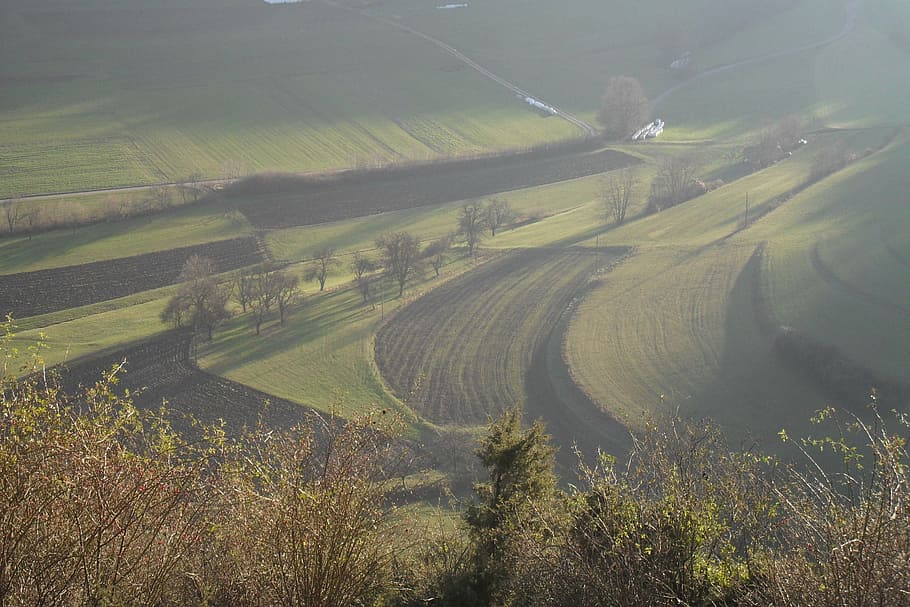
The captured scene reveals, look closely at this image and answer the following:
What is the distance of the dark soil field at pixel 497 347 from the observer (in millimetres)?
36969

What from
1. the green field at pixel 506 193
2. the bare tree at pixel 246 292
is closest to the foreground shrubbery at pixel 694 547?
the green field at pixel 506 193

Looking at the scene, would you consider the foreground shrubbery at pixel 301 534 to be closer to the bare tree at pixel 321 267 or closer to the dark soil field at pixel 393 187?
the bare tree at pixel 321 267

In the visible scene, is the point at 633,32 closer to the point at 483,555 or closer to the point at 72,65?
the point at 72,65

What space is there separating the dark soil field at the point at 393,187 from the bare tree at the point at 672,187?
452 inches

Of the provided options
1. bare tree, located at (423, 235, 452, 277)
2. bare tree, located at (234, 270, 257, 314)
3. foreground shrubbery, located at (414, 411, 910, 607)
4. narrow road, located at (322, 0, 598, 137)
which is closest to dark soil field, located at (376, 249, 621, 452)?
bare tree, located at (423, 235, 452, 277)

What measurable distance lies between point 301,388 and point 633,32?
361 ft

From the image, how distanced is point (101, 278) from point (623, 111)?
67.5m

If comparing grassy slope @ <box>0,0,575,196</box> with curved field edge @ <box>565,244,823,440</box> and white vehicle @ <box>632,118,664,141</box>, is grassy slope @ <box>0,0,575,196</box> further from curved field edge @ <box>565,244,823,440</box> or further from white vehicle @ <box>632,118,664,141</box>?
curved field edge @ <box>565,244,823,440</box>

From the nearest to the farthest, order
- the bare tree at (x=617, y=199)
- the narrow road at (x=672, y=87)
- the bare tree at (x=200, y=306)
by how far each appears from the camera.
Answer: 1. the bare tree at (x=200, y=306)
2. the bare tree at (x=617, y=199)
3. the narrow road at (x=672, y=87)

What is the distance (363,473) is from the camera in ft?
36.4

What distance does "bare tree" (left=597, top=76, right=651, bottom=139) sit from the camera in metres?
97.2

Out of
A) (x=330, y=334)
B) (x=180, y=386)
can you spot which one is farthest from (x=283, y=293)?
(x=180, y=386)

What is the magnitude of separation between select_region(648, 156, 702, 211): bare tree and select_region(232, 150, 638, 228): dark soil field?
11471 millimetres

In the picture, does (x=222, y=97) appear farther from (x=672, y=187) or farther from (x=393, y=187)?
(x=672, y=187)
